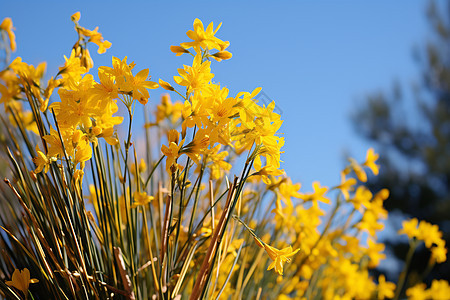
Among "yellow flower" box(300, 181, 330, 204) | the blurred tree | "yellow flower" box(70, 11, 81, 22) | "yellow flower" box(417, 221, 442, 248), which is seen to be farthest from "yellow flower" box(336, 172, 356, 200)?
the blurred tree

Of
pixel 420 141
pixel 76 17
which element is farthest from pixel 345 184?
pixel 420 141

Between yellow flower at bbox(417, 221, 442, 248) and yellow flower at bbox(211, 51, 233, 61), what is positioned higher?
yellow flower at bbox(417, 221, 442, 248)

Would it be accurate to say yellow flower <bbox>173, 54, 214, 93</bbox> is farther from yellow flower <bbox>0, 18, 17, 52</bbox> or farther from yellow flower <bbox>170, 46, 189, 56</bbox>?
yellow flower <bbox>0, 18, 17, 52</bbox>

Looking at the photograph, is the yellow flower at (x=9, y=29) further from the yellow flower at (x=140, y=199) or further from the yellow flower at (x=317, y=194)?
the yellow flower at (x=317, y=194)

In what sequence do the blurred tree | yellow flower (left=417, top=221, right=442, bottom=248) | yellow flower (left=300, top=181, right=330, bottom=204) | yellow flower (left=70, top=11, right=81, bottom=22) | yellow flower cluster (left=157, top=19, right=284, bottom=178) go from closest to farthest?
yellow flower cluster (left=157, top=19, right=284, bottom=178)
yellow flower (left=70, top=11, right=81, bottom=22)
yellow flower (left=300, top=181, right=330, bottom=204)
yellow flower (left=417, top=221, right=442, bottom=248)
the blurred tree

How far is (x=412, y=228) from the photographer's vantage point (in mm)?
1315

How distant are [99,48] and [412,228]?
1.11 m

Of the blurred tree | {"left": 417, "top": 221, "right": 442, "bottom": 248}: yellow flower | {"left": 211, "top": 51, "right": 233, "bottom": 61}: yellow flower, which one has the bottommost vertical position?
{"left": 211, "top": 51, "right": 233, "bottom": 61}: yellow flower

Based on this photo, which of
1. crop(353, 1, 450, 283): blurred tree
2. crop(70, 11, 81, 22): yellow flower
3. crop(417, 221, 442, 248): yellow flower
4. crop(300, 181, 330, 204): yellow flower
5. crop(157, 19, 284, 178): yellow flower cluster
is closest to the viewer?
crop(157, 19, 284, 178): yellow flower cluster

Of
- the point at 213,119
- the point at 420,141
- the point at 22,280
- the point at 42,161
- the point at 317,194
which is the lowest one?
the point at 22,280


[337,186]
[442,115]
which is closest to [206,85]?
[337,186]

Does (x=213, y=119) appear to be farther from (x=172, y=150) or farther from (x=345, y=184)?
(x=345, y=184)

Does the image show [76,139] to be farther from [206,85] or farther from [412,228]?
[412,228]

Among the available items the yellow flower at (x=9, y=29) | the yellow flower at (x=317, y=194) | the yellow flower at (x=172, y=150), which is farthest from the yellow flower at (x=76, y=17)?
the yellow flower at (x=317, y=194)
